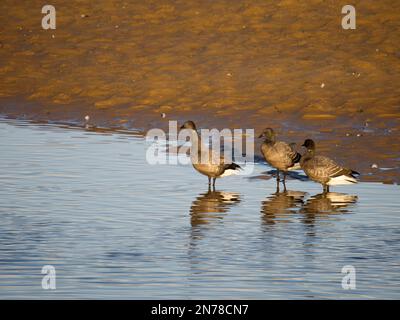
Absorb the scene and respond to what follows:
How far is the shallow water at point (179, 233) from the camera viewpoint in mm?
10586

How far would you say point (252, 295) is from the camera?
10180 mm

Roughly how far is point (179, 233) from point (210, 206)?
1.83 m

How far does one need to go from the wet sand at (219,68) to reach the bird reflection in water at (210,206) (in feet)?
10.3

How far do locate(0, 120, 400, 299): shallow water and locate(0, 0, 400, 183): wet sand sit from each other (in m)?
3.19

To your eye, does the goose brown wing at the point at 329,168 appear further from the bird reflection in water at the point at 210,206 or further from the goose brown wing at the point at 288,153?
the bird reflection in water at the point at 210,206

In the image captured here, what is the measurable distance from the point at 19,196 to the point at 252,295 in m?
5.98

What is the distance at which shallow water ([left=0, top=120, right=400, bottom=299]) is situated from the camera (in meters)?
10.6

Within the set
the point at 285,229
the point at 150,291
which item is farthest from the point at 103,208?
the point at 150,291
